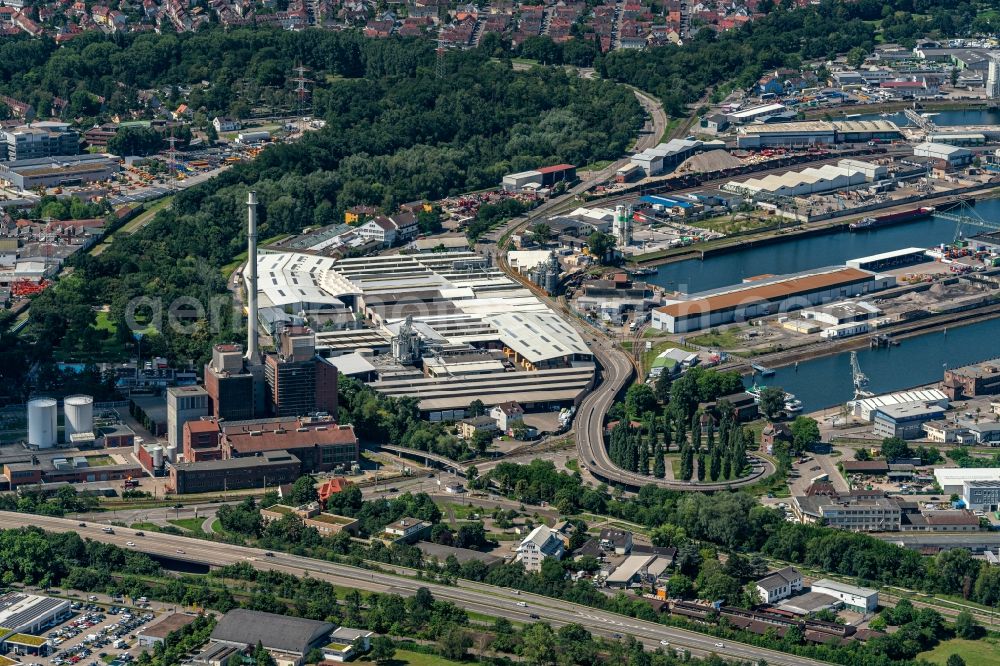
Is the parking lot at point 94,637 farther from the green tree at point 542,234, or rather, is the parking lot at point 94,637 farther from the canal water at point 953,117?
the canal water at point 953,117

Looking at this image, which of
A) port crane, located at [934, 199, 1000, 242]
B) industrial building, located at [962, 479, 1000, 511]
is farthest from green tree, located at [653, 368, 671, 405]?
port crane, located at [934, 199, 1000, 242]

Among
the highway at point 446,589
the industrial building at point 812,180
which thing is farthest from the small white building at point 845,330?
the highway at point 446,589

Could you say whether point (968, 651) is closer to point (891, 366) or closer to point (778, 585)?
point (778, 585)

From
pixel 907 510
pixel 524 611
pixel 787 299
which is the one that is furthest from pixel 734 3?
pixel 524 611

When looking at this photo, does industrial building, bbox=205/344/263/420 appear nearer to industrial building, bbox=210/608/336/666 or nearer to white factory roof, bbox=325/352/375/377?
white factory roof, bbox=325/352/375/377

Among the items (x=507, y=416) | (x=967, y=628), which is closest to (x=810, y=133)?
(x=507, y=416)
